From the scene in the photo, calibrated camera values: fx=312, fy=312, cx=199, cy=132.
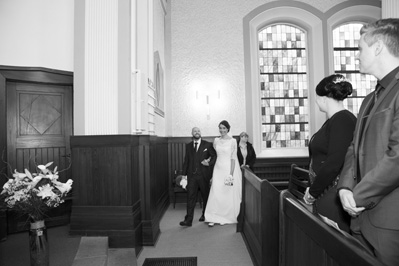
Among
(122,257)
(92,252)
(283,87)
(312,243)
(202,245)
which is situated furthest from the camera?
(283,87)

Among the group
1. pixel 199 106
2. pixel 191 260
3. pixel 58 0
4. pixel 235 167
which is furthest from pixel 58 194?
pixel 199 106

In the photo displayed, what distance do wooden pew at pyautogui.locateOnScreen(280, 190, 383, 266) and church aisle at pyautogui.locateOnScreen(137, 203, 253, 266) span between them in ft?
5.12

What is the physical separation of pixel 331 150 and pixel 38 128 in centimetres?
434

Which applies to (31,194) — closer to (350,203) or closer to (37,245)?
(37,245)

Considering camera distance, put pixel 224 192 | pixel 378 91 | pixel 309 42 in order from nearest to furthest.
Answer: pixel 378 91, pixel 224 192, pixel 309 42

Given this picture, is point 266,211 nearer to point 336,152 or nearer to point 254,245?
point 254,245

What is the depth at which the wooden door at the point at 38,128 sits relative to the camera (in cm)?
466

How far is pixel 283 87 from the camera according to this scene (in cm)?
905

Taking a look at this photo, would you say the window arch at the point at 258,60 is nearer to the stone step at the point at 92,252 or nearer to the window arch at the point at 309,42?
the window arch at the point at 309,42

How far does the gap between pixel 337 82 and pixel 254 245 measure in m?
2.42

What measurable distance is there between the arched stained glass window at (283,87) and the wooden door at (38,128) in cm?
563

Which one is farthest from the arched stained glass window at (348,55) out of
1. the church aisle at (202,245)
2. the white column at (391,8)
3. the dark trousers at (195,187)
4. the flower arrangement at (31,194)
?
the flower arrangement at (31,194)

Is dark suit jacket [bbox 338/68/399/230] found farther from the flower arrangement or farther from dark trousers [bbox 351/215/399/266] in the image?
the flower arrangement

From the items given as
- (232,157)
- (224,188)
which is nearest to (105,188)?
(224,188)
